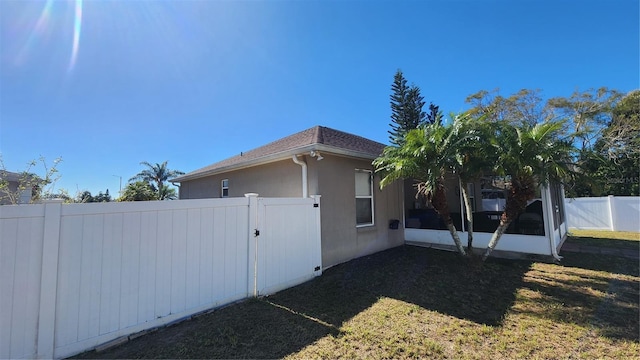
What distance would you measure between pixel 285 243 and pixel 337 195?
2.15m

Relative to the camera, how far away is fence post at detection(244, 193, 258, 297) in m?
4.76

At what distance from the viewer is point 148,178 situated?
30812mm

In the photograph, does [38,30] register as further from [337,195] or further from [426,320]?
[426,320]

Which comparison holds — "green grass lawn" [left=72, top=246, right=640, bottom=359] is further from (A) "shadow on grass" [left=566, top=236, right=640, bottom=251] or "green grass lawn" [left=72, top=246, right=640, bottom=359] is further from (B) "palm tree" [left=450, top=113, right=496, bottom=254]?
(A) "shadow on grass" [left=566, top=236, right=640, bottom=251]

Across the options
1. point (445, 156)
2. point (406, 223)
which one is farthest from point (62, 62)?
point (406, 223)

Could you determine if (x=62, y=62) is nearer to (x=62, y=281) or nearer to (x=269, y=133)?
(x=62, y=281)

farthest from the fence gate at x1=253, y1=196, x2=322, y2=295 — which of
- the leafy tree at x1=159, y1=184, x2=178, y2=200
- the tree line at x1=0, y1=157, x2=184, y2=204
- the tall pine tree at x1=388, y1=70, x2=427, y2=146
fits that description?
the leafy tree at x1=159, y1=184, x2=178, y2=200

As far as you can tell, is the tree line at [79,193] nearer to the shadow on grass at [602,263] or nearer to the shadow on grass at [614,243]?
A: the shadow on grass at [602,263]

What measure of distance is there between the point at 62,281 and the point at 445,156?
6.59 metres

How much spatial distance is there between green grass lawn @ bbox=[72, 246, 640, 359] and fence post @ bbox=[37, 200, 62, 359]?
1.47 feet

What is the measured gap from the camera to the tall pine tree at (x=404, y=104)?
827 inches

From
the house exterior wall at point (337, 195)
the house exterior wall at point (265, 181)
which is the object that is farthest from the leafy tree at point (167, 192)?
the house exterior wall at point (337, 195)

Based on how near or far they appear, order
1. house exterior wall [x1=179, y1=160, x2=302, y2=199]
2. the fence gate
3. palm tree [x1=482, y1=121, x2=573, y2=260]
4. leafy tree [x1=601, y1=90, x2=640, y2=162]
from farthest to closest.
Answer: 1. leafy tree [x1=601, y1=90, x2=640, y2=162]
2. house exterior wall [x1=179, y1=160, x2=302, y2=199]
3. palm tree [x1=482, y1=121, x2=573, y2=260]
4. the fence gate

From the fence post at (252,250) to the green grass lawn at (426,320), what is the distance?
305 millimetres
